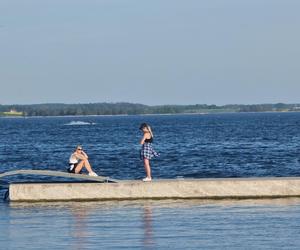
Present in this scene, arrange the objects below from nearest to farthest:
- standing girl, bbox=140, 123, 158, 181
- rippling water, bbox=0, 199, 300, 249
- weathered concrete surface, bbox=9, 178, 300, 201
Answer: rippling water, bbox=0, 199, 300, 249 → weathered concrete surface, bbox=9, 178, 300, 201 → standing girl, bbox=140, 123, 158, 181

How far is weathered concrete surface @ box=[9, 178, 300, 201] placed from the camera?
21.2m

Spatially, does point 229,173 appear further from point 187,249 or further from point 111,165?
point 187,249

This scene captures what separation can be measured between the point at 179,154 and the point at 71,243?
41371 mm

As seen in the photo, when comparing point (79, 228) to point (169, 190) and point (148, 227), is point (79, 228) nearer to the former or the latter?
point (148, 227)

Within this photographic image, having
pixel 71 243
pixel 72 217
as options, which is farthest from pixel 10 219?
Result: pixel 71 243

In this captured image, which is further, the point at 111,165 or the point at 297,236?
the point at 111,165

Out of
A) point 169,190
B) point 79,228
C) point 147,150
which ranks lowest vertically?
point 79,228

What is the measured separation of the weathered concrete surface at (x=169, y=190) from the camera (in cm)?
2122

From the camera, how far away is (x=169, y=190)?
21234 millimetres

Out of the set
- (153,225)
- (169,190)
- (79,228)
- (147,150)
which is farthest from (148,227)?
(147,150)

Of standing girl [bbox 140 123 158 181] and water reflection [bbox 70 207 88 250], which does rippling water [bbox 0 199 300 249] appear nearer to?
water reflection [bbox 70 207 88 250]

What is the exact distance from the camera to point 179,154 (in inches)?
2216

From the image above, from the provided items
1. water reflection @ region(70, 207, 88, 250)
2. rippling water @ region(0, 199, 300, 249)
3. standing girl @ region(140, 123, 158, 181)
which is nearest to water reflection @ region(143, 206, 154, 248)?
rippling water @ region(0, 199, 300, 249)

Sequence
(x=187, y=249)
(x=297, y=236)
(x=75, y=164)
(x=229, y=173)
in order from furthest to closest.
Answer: (x=229, y=173)
(x=75, y=164)
(x=297, y=236)
(x=187, y=249)
